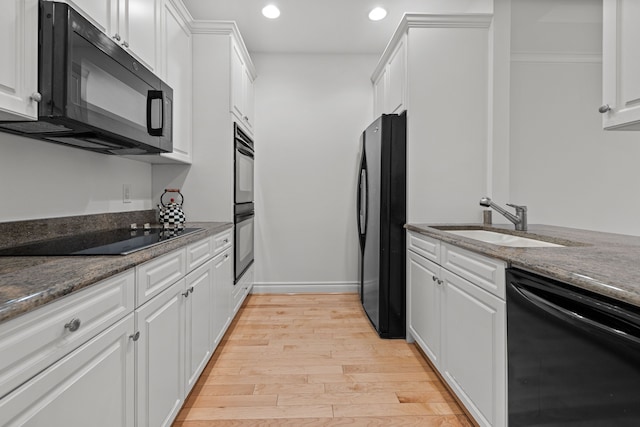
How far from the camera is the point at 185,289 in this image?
1.60 m

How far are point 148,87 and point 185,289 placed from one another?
3.55 feet

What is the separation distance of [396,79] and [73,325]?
2.70 metres

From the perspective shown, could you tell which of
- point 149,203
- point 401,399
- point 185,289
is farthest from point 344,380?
point 149,203

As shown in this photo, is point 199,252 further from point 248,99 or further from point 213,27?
point 248,99

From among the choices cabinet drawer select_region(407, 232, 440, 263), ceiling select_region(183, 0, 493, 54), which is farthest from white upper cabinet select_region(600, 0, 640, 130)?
ceiling select_region(183, 0, 493, 54)

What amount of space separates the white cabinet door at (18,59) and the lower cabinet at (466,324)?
1.75m

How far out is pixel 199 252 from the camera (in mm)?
1824

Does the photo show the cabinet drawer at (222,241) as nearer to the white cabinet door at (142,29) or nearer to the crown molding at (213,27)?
the white cabinet door at (142,29)

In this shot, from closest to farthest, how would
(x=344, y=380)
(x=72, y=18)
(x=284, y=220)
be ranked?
(x=72, y=18), (x=344, y=380), (x=284, y=220)

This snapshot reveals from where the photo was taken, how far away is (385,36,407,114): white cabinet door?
2.56 m

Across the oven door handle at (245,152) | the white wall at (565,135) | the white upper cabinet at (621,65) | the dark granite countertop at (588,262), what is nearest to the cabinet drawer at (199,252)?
the oven door handle at (245,152)

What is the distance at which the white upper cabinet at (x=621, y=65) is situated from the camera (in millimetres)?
1155

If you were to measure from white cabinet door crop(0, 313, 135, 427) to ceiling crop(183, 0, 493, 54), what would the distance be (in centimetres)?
272

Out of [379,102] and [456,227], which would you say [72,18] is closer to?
A: [456,227]
